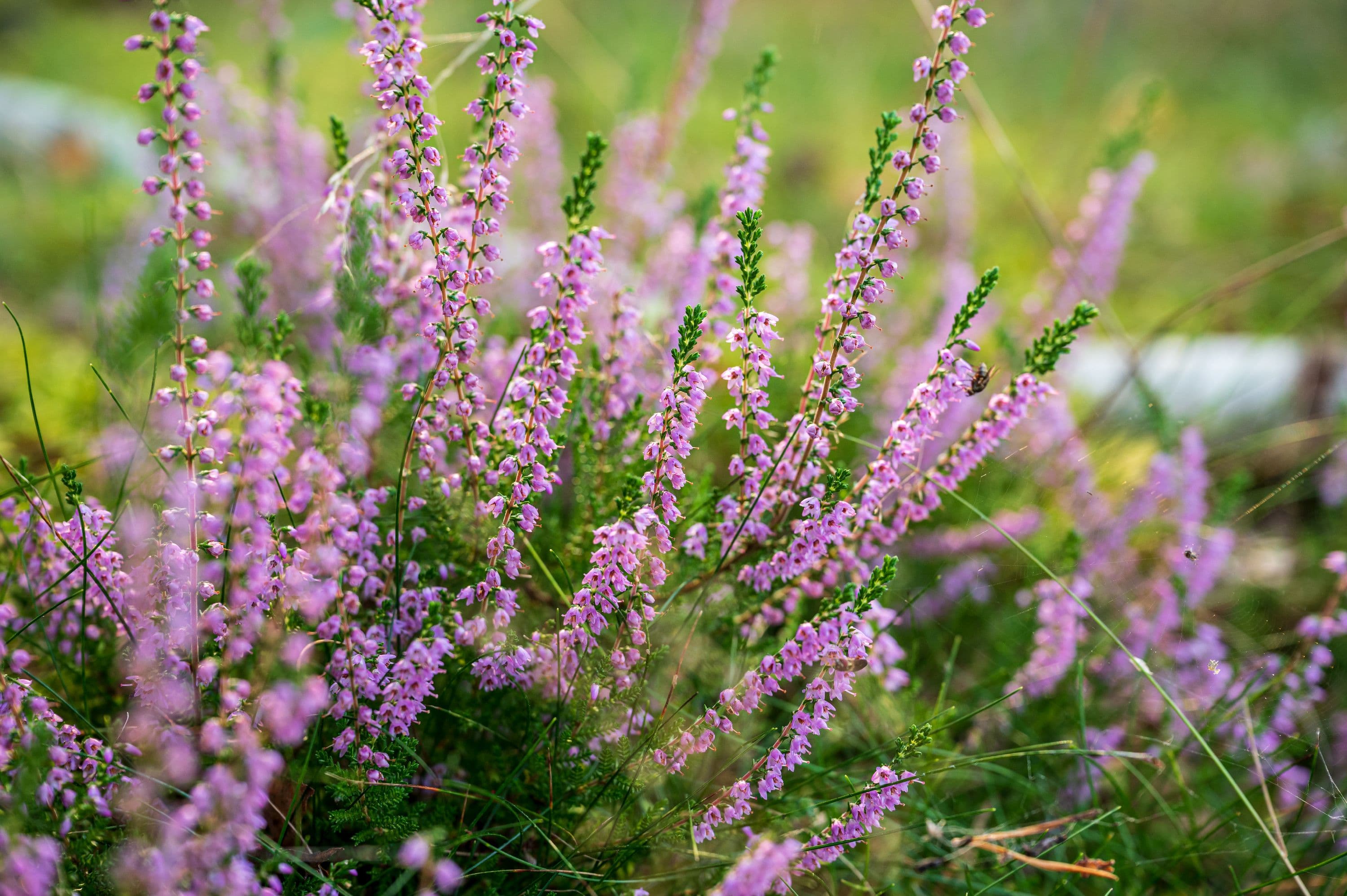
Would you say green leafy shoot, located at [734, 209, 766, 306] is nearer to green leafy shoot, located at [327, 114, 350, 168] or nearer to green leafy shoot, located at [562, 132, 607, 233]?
green leafy shoot, located at [562, 132, 607, 233]

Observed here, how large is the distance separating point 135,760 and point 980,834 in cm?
208

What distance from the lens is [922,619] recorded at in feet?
12.5

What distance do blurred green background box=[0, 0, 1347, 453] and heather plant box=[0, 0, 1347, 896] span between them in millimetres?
1872

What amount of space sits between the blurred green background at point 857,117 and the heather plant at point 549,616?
1.87 m

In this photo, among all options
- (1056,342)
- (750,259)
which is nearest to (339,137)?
(750,259)

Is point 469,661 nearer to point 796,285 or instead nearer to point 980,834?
point 980,834

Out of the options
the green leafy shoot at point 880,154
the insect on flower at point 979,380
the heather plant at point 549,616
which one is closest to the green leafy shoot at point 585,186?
the heather plant at point 549,616

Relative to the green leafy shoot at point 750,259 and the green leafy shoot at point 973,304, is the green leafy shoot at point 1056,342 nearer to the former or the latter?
the green leafy shoot at point 973,304

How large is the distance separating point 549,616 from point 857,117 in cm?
1012

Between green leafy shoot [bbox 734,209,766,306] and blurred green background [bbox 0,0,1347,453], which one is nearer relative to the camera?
green leafy shoot [bbox 734,209,766,306]

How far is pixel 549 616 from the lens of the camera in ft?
8.68

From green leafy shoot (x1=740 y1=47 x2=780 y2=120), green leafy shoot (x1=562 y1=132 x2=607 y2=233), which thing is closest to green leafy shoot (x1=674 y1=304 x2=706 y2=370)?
green leafy shoot (x1=562 y1=132 x2=607 y2=233)

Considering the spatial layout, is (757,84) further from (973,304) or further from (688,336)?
(688,336)

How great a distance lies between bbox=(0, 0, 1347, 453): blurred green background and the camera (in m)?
6.23
